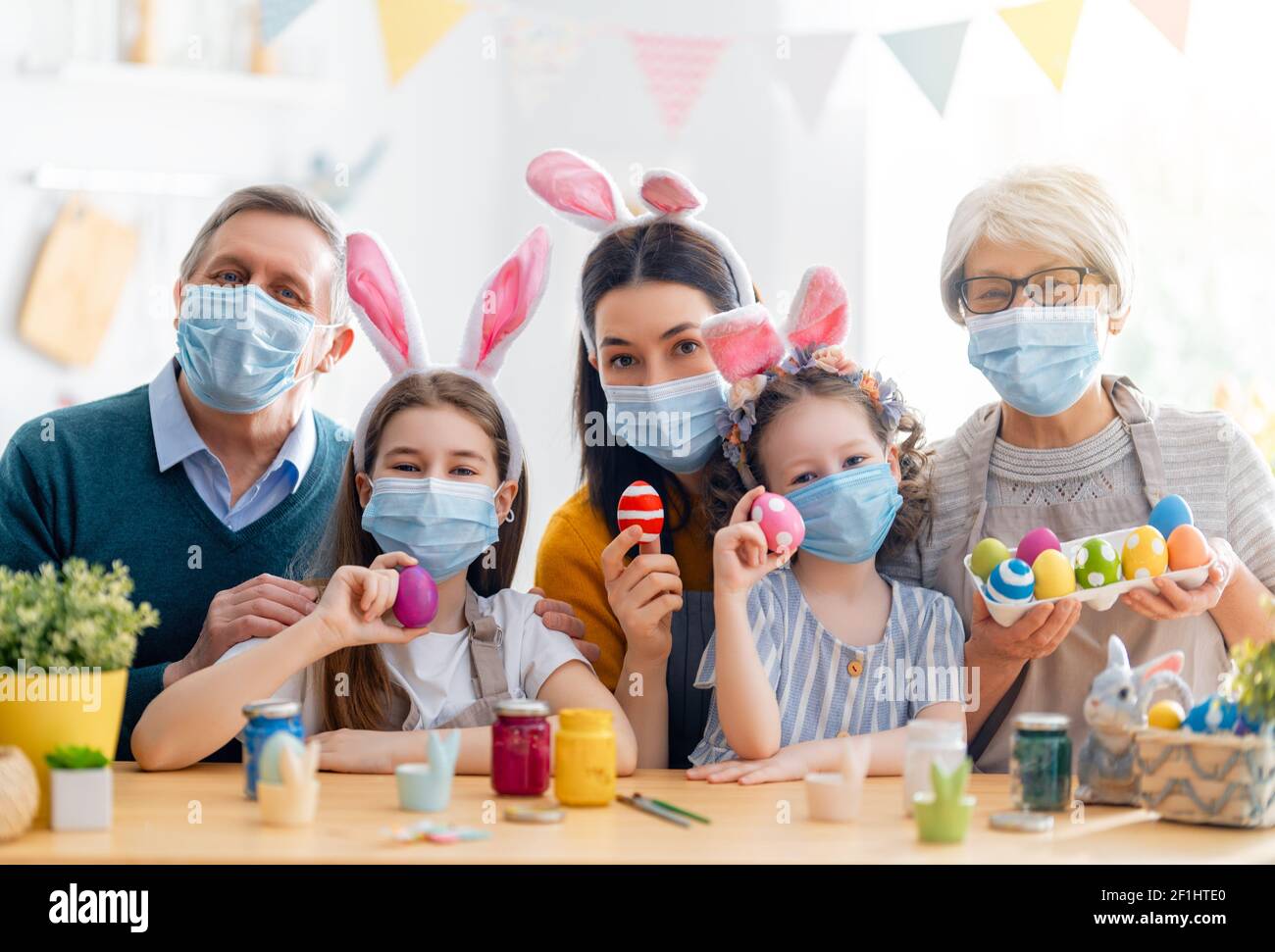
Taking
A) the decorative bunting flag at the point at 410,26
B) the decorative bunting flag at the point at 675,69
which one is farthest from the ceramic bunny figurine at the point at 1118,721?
the decorative bunting flag at the point at 675,69

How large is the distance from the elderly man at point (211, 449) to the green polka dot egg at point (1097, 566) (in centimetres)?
71

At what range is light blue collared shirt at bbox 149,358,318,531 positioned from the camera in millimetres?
2102

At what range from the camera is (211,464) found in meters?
2.12

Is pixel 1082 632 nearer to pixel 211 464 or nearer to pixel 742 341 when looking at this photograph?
pixel 742 341

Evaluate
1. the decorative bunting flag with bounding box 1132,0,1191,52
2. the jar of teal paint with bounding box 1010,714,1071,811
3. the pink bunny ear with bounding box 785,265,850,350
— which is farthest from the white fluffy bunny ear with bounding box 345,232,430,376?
the decorative bunting flag with bounding box 1132,0,1191,52

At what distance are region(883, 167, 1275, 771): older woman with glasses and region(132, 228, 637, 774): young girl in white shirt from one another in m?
0.57

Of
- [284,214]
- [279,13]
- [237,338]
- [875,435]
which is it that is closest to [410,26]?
[279,13]

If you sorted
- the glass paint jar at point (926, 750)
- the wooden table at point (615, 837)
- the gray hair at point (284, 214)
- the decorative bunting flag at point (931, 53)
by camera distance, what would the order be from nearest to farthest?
the wooden table at point (615, 837) < the glass paint jar at point (926, 750) < the gray hair at point (284, 214) < the decorative bunting flag at point (931, 53)

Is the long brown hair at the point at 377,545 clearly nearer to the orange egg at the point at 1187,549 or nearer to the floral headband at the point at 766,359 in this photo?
the floral headband at the point at 766,359

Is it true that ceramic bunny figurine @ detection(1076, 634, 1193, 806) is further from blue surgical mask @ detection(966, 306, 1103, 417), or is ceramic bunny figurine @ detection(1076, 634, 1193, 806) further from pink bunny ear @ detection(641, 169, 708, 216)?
pink bunny ear @ detection(641, 169, 708, 216)

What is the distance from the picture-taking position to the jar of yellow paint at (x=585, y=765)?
1460 mm

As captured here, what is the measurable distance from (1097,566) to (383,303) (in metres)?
1.01

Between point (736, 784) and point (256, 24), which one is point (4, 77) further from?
point (736, 784)
